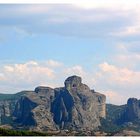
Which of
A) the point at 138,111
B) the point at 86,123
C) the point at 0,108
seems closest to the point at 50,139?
the point at 86,123

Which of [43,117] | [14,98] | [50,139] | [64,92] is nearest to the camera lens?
[50,139]

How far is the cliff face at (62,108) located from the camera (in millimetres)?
89281

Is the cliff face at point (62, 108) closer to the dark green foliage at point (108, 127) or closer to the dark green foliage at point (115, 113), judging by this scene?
the dark green foliage at point (108, 127)

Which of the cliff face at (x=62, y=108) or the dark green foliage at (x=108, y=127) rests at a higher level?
the cliff face at (x=62, y=108)

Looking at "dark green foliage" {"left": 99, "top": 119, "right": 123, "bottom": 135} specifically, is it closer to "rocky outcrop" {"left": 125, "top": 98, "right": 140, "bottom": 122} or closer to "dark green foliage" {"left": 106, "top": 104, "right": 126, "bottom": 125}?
"dark green foliage" {"left": 106, "top": 104, "right": 126, "bottom": 125}

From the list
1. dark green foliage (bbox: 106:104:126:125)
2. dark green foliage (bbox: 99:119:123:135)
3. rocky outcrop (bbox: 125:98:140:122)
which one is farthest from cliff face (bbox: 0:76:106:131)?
rocky outcrop (bbox: 125:98:140:122)

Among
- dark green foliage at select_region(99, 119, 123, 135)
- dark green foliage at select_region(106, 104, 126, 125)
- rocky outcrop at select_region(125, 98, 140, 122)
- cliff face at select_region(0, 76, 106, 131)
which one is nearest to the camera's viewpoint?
cliff face at select_region(0, 76, 106, 131)

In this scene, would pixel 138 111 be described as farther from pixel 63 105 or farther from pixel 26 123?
pixel 26 123

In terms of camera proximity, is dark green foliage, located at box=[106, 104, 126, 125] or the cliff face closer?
the cliff face

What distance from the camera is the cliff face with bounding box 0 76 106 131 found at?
293ft

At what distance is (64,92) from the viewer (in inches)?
3784

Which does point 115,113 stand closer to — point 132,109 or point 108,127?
point 132,109

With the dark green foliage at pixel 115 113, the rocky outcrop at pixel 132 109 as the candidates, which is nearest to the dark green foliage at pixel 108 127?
the dark green foliage at pixel 115 113

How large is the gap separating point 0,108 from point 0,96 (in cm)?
1613
